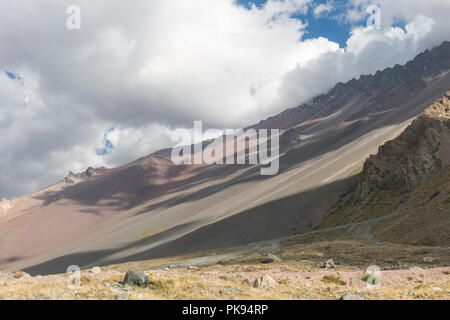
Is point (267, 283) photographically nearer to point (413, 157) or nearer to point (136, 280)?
point (136, 280)

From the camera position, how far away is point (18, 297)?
44.6 ft

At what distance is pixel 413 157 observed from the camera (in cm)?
6862

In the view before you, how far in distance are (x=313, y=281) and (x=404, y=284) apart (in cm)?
493

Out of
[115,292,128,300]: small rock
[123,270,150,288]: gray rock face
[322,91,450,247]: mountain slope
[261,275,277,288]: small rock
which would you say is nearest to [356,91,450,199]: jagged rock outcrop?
[322,91,450,247]: mountain slope

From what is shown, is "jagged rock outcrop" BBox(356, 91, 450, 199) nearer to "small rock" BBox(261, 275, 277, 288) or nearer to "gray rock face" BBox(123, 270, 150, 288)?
"small rock" BBox(261, 275, 277, 288)

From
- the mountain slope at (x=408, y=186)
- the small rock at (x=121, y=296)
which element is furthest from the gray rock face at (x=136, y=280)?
the mountain slope at (x=408, y=186)

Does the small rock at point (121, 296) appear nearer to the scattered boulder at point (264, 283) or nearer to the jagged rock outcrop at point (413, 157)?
the scattered boulder at point (264, 283)

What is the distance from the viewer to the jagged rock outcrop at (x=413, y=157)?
2549 inches

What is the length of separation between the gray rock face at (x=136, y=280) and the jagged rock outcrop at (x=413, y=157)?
62.9 m

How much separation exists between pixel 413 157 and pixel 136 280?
2718 inches

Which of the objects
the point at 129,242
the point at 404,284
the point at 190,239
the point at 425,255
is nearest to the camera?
the point at 404,284

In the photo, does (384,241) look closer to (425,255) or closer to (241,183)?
(425,255)

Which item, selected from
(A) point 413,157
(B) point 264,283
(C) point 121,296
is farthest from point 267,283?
(A) point 413,157
